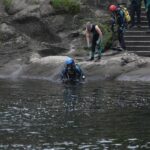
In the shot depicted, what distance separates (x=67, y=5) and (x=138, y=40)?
5898mm

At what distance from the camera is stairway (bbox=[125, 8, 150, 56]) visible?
1546 inches

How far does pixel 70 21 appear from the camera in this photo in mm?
43469

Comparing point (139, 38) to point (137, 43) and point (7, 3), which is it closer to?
point (137, 43)

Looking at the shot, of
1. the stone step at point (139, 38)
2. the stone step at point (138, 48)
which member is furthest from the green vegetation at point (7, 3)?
the stone step at point (138, 48)

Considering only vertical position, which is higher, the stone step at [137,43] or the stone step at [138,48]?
the stone step at [137,43]

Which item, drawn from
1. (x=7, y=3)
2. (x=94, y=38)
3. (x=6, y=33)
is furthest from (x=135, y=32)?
(x=7, y=3)

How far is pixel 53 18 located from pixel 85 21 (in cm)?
204

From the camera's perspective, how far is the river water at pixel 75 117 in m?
18.8

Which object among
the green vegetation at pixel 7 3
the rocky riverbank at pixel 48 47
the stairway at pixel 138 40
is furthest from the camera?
the green vegetation at pixel 7 3

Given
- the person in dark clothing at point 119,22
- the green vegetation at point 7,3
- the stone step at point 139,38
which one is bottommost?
the stone step at point 139,38

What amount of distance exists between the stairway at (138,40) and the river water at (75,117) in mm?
6535

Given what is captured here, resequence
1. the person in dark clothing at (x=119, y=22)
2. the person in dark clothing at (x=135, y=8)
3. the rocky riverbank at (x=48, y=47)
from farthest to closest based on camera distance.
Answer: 1. the person in dark clothing at (x=135, y=8)
2. the person in dark clothing at (x=119, y=22)
3. the rocky riverbank at (x=48, y=47)

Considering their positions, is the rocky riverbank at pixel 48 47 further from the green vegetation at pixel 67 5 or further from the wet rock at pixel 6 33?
the green vegetation at pixel 67 5

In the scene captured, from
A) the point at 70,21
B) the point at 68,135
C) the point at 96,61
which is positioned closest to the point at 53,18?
the point at 70,21
